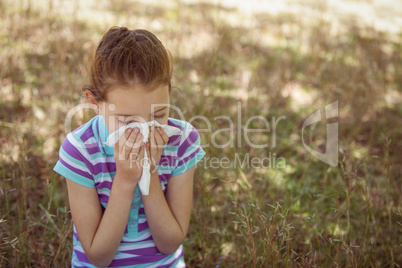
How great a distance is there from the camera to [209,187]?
2.73 m

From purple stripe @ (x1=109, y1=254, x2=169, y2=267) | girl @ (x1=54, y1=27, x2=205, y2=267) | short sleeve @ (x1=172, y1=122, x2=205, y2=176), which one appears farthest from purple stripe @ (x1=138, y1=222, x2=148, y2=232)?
short sleeve @ (x1=172, y1=122, x2=205, y2=176)

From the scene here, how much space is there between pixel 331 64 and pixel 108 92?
11.1ft

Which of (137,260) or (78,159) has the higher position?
(78,159)

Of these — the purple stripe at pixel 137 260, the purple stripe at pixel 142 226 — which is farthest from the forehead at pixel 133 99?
the purple stripe at pixel 137 260

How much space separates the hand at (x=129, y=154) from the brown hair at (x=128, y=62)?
0.59ft

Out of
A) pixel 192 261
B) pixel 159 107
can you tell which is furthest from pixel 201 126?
pixel 159 107

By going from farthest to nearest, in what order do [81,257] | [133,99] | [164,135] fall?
[81,257], [164,135], [133,99]

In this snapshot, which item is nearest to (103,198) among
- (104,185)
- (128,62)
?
(104,185)

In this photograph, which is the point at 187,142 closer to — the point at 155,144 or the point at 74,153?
the point at 155,144

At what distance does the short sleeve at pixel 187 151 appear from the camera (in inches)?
69.9

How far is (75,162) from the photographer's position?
1.62 m

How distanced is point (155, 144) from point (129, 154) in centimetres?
12

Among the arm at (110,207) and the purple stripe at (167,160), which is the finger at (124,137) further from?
the purple stripe at (167,160)

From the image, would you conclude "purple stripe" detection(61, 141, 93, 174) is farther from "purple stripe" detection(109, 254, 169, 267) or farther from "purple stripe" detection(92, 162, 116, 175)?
"purple stripe" detection(109, 254, 169, 267)
